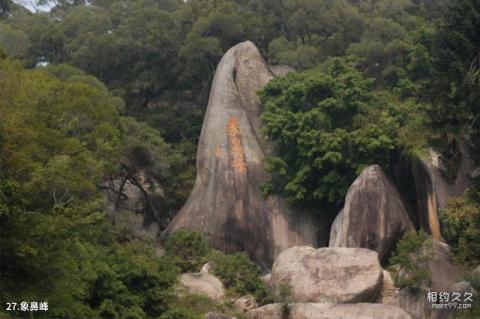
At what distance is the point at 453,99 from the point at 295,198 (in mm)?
6100

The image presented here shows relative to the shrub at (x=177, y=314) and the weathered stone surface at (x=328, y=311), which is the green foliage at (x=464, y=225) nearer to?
the weathered stone surface at (x=328, y=311)

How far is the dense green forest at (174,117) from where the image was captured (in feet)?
47.1

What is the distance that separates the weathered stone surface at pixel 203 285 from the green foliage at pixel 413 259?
182 inches

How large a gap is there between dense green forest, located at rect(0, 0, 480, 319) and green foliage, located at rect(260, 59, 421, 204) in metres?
0.05

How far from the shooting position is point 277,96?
26438 millimetres

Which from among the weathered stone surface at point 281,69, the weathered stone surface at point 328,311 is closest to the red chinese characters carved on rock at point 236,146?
the weathered stone surface at point 281,69

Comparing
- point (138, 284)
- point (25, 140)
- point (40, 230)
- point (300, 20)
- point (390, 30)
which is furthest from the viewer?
point (300, 20)

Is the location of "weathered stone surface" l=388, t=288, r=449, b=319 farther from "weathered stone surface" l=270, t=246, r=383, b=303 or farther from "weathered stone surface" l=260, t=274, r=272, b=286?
"weathered stone surface" l=260, t=274, r=272, b=286

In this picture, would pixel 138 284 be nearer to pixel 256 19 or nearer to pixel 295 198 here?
pixel 295 198

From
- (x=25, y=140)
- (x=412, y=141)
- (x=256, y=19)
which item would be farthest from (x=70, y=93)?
(x=256, y=19)

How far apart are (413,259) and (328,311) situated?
280 centimetres

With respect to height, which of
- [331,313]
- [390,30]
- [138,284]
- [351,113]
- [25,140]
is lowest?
[331,313]

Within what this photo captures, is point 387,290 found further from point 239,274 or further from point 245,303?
point 239,274

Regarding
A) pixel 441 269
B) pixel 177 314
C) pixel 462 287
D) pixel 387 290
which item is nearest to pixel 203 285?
pixel 177 314
